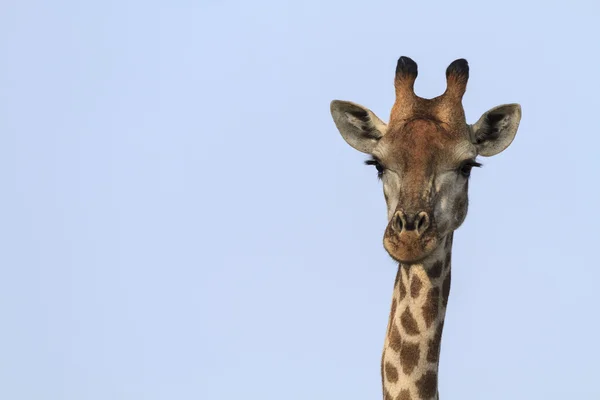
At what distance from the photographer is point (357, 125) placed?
17297 millimetres

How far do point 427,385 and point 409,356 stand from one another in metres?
0.35

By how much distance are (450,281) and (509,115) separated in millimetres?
2213

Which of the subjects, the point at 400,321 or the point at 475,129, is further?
the point at 475,129

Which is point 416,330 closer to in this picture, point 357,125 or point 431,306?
point 431,306

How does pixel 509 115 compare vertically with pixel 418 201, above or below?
above

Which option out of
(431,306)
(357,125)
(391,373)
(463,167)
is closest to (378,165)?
(463,167)

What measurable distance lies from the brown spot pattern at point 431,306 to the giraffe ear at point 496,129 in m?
2.04

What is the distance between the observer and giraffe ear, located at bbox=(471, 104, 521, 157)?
1683 cm

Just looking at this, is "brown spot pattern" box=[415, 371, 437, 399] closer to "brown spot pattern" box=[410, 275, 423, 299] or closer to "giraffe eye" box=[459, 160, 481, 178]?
"brown spot pattern" box=[410, 275, 423, 299]

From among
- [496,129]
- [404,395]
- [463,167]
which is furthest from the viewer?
[496,129]

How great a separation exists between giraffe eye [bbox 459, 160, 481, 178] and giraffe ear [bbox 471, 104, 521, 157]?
1.91 feet

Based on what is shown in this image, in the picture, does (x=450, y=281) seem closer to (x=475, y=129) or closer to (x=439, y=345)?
(x=439, y=345)

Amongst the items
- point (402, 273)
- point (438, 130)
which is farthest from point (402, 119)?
point (402, 273)

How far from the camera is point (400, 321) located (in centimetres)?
1551
